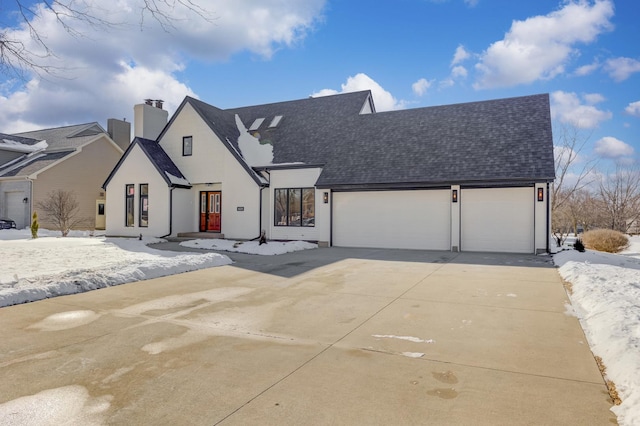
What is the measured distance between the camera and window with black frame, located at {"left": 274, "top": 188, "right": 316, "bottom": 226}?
59.3 ft

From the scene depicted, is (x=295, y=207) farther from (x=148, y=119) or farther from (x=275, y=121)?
(x=148, y=119)

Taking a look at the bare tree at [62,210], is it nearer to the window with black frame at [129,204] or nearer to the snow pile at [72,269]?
the window with black frame at [129,204]

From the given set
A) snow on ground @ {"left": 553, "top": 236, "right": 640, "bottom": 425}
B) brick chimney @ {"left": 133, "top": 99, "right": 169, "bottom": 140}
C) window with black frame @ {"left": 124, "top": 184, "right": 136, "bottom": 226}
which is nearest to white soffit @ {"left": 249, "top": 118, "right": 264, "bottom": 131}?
brick chimney @ {"left": 133, "top": 99, "right": 169, "bottom": 140}

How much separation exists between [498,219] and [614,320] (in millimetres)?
10342

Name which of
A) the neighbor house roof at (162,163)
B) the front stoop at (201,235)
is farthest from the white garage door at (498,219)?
the neighbor house roof at (162,163)

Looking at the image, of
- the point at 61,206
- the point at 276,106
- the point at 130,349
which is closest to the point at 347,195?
the point at 276,106

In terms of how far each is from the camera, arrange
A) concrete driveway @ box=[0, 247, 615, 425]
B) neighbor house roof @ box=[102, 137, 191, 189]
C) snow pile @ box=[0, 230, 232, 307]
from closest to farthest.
→ concrete driveway @ box=[0, 247, 615, 425] < snow pile @ box=[0, 230, 232, 307] < neighbor house roof @ box=[102, 137, 191, 189]

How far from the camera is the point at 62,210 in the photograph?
78.4 ft

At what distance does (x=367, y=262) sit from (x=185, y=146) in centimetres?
1310

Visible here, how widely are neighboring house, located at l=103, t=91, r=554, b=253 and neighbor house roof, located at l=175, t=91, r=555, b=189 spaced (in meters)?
0.06

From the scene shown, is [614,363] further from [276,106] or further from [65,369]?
[276,106]

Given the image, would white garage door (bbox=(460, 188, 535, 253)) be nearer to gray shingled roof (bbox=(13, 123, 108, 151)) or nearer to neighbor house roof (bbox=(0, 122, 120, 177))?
neighbor house roof (bbox=(0, 122, 120, 177))

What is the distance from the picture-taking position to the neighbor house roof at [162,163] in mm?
19516

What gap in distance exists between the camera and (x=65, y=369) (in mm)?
4055
